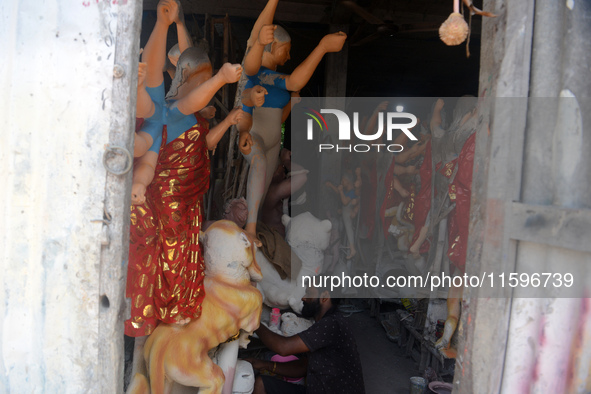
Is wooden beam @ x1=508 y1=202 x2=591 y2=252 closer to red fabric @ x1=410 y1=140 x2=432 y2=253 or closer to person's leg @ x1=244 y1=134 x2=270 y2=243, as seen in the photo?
person's leg @ x1=244 y1=134 x2=270 y2=243

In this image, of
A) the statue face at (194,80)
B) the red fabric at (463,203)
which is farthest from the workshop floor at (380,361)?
the statue face at (194,80)

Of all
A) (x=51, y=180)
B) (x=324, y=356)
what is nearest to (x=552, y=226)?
(x=51, y=180)

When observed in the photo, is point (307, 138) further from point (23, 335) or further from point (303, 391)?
point (23, 335)

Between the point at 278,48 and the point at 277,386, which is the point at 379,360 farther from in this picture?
the point at 278,48

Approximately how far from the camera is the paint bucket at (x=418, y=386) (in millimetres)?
3496

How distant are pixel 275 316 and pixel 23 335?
2.31 m

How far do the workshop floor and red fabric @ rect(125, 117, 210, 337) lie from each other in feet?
7.31

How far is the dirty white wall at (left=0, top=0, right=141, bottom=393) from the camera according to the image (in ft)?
5.05

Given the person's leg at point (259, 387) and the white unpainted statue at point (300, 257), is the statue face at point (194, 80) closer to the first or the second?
the white unpainted statue at point (300, 257)

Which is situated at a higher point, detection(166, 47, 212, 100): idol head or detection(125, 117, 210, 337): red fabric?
detection(166, 47, 212, 100): idol head

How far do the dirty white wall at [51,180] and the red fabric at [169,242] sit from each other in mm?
590

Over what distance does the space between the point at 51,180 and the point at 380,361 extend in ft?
12.0

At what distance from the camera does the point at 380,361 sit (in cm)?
432

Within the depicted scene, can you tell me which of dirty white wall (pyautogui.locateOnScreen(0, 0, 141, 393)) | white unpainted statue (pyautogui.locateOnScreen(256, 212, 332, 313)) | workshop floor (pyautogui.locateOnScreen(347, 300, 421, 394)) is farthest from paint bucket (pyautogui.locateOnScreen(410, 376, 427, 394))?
dirty white wall (pyautogui.locateOnScreen(0, 0, 141, 393))
